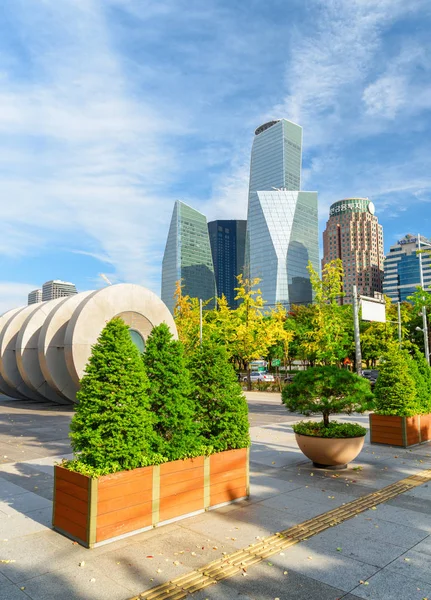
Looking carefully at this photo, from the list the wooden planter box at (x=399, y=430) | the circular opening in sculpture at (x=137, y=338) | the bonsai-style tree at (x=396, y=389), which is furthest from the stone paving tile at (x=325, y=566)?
the circular opening in sculpture at (x=137, y=338)

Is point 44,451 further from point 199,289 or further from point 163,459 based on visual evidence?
point 199,289

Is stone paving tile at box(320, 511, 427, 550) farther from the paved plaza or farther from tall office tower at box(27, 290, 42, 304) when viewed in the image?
tall office tower at box(27, 290, 42, 304)

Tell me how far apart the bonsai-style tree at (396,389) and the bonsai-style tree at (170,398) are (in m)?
6.74

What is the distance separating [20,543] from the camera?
237 inches

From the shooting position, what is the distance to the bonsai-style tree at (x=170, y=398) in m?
7.09

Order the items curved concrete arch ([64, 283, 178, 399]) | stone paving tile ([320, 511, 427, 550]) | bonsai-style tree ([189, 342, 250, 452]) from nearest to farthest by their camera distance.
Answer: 1. stone paving tile ([320, 511, 427, 550])
2. bonsai-style tree ([189, 342, 250, 452])
3. curved concrete arch ([64, 283, 178, 399])

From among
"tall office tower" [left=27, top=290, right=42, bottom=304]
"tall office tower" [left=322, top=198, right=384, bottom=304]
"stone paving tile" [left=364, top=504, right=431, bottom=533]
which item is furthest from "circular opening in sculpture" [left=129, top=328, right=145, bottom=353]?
"tall office tower" [left=322, top=198, right=384, bottom=304]

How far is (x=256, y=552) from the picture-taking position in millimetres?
5730

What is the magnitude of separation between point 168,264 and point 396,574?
19274cm

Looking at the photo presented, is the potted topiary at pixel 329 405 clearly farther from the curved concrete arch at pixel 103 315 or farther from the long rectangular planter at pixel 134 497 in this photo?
the curved concrete arch at pixel 103 315

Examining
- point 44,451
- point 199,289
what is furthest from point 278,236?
point 44,451

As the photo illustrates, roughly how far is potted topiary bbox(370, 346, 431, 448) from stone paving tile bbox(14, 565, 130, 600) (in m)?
8.88

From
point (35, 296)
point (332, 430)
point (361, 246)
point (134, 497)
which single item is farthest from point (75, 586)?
point (361, 246)

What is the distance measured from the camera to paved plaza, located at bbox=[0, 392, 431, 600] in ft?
16.0
